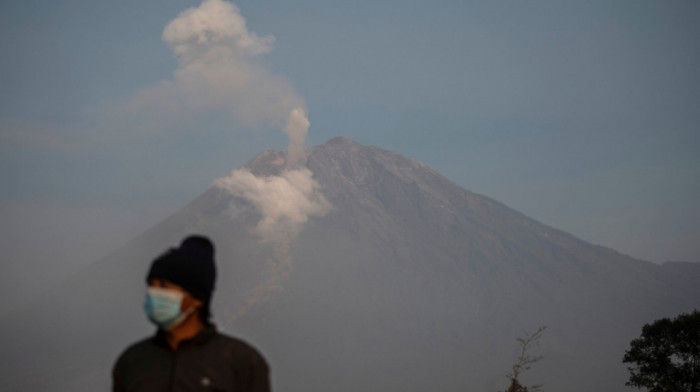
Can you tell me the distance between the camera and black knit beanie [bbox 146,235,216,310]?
300 centimetres

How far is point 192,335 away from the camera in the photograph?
299 cm

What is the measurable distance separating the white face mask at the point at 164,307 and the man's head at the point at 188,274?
0.03 metres

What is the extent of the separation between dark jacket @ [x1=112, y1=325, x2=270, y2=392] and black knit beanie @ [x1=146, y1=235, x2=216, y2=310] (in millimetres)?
213

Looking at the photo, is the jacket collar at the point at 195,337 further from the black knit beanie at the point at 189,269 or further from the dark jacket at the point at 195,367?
the black knit beanie at the point at 189,269

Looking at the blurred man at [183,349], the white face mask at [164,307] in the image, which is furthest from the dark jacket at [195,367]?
the white face mask at [164,307]

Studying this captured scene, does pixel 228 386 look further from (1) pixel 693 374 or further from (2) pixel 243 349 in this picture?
(1) pixel 693 374

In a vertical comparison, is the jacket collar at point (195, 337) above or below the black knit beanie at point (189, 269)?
below

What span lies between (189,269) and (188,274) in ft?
0.08

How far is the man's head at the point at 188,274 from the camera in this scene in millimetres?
2990

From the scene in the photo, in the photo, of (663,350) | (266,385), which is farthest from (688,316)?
(266,385)

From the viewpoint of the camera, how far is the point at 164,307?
116 inches

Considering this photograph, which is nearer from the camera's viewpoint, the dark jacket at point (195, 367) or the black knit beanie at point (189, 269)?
the dark jacket at point (195, 367)

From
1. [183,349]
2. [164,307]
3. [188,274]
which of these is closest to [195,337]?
[183,349]

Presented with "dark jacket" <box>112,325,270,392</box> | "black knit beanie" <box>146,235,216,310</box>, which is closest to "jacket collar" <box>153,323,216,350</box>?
"dark jacket" <box>112,325,270,392</box>
